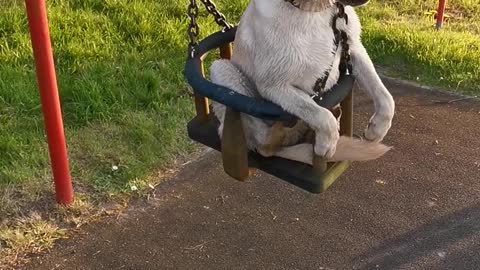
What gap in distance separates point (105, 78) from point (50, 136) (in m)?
1.22

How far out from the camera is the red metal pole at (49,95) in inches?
124

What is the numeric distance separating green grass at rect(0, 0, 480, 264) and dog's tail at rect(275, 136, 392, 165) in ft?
5.49

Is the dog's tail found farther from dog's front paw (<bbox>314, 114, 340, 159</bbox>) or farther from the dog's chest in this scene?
the dog's chest

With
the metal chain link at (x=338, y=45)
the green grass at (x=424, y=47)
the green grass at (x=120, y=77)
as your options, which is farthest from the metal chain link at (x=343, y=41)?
the green grass at (x=424, y=47)

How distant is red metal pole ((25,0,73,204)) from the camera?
315 cm

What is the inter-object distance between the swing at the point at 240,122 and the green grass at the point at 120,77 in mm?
1450

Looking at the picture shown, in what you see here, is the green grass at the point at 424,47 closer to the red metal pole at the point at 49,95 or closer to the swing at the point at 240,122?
the red metal pole at the point at 49,95

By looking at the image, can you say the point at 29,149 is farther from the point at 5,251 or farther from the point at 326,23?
the point at 326,23

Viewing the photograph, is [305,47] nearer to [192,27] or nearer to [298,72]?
[298,72]

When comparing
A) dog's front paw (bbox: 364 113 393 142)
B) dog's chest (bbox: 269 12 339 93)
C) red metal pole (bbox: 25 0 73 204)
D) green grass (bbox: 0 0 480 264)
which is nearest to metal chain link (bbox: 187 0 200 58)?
dog's chest (bbox: 269 12 339 93)

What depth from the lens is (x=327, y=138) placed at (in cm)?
212

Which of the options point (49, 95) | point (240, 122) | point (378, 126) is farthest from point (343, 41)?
point (49, 95)

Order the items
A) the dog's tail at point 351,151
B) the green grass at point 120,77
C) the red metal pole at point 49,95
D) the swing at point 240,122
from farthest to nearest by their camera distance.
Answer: the green grass at point 120,77, the red metal pole at point 49,95, the dog's tail at point 351,151, the swing at point 240,122

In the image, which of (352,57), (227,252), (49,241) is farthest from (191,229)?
(352,57)
